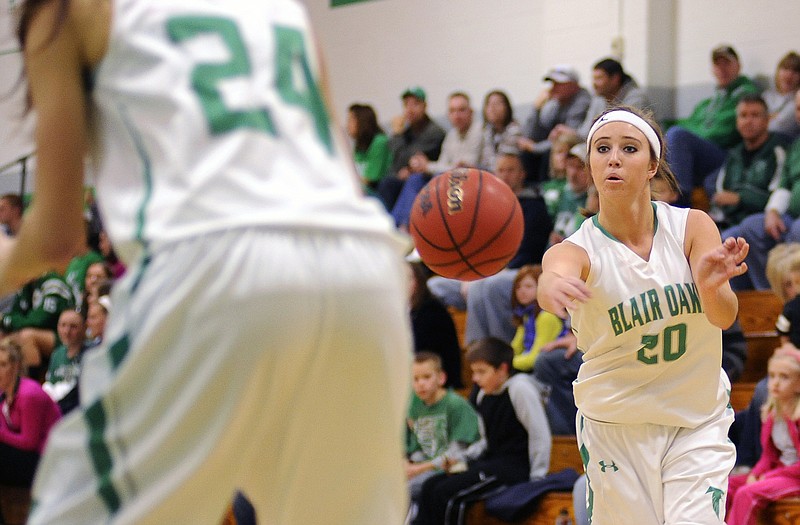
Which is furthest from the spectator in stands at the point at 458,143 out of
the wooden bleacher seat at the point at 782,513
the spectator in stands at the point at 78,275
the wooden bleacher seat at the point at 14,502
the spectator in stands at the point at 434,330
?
the wooden bleacher seat at the point at 782,513

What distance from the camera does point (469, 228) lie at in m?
5.31

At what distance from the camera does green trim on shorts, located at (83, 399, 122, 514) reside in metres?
2.04

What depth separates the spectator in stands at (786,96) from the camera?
9211 millimetres

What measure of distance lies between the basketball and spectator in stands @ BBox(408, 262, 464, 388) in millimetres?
3337

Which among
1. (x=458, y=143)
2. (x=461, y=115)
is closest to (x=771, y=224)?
(x=458, y=143)

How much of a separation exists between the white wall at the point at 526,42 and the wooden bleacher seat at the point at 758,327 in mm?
2979

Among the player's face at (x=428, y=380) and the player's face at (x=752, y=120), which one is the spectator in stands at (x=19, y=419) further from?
the player's face at (x=752, y=120)

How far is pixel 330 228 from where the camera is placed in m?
2.13

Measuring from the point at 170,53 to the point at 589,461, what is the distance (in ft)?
9.60

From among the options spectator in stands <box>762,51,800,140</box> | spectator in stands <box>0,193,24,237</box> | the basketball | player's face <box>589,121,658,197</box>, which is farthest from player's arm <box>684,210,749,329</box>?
spectator in stands <box>0,193,24,237</box>

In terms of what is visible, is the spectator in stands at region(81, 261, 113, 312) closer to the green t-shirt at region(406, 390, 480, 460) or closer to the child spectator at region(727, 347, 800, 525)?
the green t-shirt at region(406, 390, 480, 460)

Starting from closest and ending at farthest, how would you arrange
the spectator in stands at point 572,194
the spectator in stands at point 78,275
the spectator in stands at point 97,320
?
the spectator in stands at point 572,194
the spectator in stands at point 97,320
the spectator in stands at point 78,275

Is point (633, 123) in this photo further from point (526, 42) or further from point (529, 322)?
point (526, 42)

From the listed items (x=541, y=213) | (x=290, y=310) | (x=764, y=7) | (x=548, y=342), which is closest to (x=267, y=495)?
(x=290, y=310)
